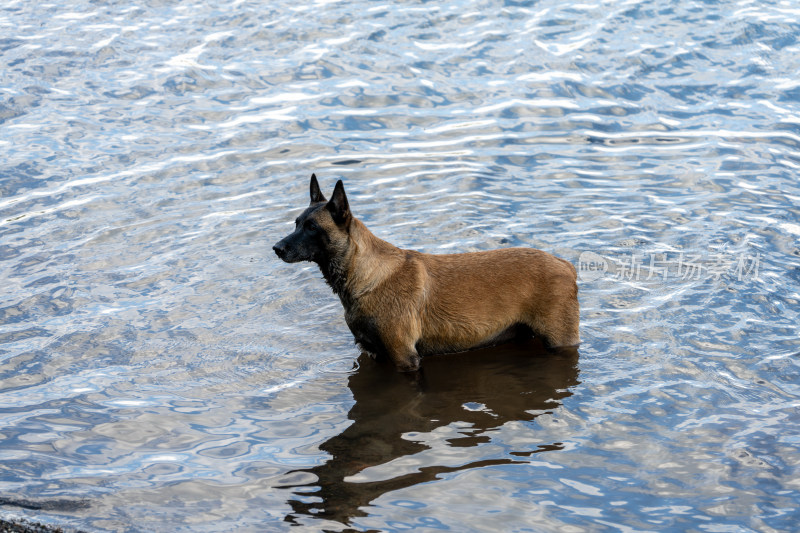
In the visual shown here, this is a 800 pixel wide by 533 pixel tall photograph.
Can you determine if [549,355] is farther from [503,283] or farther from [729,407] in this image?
[729,407]

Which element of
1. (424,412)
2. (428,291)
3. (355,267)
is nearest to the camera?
(424,412)

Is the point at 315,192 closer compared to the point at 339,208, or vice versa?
the point at 339,208

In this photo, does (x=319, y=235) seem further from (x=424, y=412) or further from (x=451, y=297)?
(x=424, y=412)

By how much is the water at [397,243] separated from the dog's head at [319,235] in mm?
1259

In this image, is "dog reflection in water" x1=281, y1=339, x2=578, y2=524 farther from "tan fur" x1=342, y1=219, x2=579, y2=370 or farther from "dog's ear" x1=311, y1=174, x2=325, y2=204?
"dog's ear" x1=311, y1=174, x2=325, y2=204

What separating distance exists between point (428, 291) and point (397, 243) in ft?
8.79

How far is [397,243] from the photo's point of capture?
434 inches

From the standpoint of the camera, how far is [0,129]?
47.3ft

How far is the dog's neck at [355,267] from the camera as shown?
26.8 feet

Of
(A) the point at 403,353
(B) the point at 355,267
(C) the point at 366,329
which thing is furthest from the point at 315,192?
(A) the point at 403,353

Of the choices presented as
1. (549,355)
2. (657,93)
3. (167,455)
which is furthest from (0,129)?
(657,93)

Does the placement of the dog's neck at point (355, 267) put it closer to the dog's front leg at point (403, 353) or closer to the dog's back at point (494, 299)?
the dog's back at point (494, 299)

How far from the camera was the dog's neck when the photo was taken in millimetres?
8172

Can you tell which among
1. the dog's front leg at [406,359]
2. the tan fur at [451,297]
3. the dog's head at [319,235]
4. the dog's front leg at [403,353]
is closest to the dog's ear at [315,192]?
the dog's head at [319,235]
